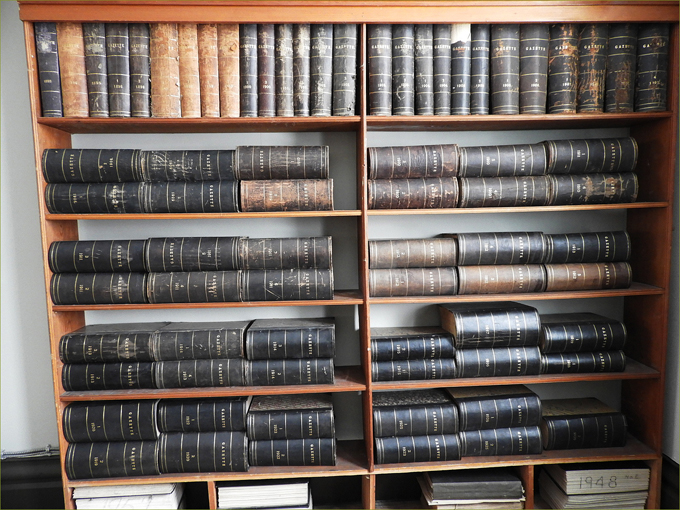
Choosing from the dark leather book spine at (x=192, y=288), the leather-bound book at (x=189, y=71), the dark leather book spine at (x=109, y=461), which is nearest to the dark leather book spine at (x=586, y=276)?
the dark leather book spine at (x=192, y=288)

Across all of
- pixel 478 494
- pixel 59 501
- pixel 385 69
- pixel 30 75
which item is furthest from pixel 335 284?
pixel 59 501

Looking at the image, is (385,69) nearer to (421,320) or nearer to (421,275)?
(421,275)

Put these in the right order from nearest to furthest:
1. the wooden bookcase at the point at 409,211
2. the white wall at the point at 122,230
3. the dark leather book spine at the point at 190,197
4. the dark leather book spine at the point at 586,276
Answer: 1. the wooden bookcase at the point at 409,211
2. the dark leather book spine at the point at 190,197
3. the dark leather book spine at the point at 586,276
4. the white wall at the point at 122,230

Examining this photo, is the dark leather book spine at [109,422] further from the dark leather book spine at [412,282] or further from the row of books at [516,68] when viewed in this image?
the row of books at [516,68]

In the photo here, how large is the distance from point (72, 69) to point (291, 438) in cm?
188

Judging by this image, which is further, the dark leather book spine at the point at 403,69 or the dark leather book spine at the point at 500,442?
the dark leather book spine at the point at 500,442

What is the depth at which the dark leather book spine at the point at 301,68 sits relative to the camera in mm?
1797

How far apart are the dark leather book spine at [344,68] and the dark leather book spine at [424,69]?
0.27 metres

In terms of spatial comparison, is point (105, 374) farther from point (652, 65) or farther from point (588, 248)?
point (652, 65)

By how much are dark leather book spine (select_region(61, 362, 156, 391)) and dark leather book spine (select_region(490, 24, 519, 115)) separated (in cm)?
196

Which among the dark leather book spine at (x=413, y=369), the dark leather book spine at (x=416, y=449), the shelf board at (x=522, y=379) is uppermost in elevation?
the dark leather book spine at (x=413, y=369)

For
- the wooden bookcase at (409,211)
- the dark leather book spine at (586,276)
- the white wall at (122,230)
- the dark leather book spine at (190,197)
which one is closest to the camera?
the wooden bookcase at (409,211)

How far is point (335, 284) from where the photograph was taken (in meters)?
2.19

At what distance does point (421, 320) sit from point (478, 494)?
84 cm
